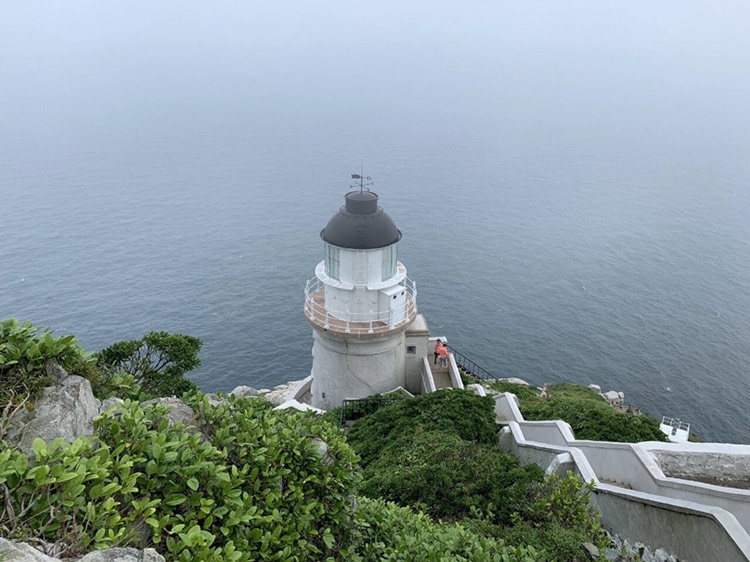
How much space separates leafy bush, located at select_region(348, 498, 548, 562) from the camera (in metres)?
8.81

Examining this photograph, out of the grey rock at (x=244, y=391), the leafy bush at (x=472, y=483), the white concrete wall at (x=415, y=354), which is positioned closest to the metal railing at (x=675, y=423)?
the white concrete wall at (x=415, y=354)

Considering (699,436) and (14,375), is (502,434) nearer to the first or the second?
(14,375)

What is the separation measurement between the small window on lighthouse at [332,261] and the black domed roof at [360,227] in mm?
495

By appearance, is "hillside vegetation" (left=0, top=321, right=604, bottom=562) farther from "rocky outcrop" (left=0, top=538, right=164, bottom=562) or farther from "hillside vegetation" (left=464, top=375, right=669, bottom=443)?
"hillside vegetation" (left=464, top=375, right=669, bottom=443)

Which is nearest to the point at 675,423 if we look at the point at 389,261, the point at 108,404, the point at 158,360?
the point at 389,261

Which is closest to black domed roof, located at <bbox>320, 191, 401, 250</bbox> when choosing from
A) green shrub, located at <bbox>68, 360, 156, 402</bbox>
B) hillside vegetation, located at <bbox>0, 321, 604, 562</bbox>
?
hillside vegetation, located at <bbox>0, 321, 604, 562</bbox>

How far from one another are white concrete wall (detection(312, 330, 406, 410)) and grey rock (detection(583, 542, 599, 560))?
15935mm

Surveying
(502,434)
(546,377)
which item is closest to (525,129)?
(546,377)

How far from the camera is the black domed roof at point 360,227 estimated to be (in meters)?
25.0

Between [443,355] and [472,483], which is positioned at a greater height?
[472,483]

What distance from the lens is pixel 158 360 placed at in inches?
787

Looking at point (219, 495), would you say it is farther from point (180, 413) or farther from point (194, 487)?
point (180, 413)

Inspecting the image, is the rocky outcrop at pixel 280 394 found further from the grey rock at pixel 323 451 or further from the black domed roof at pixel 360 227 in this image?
the grey rock at pixel 323 451

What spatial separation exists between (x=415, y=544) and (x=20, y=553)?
5.81 m
